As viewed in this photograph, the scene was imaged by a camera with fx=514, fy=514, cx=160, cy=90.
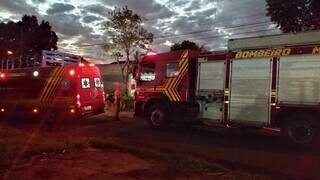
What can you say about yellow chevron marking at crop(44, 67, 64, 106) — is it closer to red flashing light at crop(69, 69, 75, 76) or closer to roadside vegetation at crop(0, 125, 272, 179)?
red flashing light at crop(69, 69, 75, 76)

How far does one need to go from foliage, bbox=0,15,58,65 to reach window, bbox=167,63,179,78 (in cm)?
3950

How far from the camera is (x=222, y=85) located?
634 inches

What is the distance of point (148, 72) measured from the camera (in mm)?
19016

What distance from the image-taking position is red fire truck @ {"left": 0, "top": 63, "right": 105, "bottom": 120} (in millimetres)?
19516

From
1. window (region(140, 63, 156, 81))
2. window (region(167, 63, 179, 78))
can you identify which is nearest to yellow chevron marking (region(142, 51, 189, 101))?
window (region(167, 63, 179, 78))

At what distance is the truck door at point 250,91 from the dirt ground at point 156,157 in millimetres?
705

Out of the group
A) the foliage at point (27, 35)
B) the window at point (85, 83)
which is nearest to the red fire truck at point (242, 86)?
the window at point (85, 83)

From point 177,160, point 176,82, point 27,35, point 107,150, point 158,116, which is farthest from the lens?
point 27,35

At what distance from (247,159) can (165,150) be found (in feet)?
7.16

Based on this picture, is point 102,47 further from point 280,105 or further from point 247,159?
point 247,159

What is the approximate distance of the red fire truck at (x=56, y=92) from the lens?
1952 centimetres

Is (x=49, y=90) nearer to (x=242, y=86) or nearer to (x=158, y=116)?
(x=158, y=116)

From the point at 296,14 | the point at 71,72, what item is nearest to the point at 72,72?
the point at 71,72

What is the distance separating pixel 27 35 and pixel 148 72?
40286 mm
